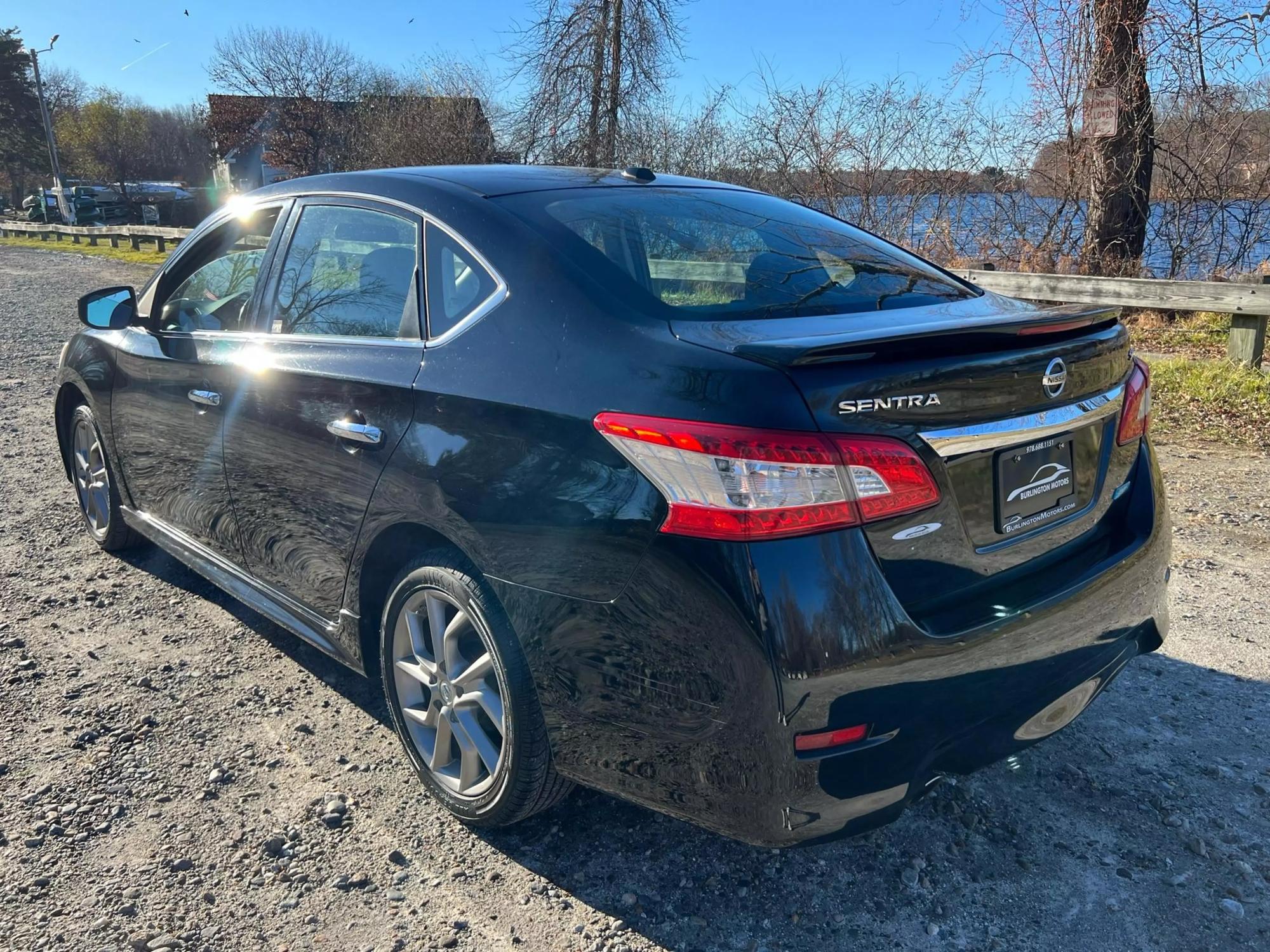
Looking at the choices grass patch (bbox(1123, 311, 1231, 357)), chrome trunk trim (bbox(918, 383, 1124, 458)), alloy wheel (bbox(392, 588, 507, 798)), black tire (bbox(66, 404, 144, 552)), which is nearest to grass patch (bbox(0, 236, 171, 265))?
black tire (bbox(66, 404, 144, 552))

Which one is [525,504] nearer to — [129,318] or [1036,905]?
[1036,905]

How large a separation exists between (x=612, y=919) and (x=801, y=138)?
39.4 feet

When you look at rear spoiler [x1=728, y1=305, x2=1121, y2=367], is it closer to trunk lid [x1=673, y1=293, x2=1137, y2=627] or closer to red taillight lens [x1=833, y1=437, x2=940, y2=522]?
trunk lid [x1=673, y1=293, x2=1137, y2=627]

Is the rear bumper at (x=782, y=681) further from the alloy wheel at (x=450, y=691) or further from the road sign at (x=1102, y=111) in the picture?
the road sign at (x=1102, y=111)

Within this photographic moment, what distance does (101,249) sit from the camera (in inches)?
1117

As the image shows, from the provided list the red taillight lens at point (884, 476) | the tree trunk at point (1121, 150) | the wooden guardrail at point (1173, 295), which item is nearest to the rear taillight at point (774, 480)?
the red taillight lens at point (884, 476)

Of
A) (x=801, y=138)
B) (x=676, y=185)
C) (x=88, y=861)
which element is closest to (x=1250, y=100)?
(x=801, y=138)

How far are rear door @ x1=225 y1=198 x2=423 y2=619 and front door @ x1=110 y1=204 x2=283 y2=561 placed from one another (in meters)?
0.15

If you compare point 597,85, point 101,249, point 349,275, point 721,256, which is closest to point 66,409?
point 349,275

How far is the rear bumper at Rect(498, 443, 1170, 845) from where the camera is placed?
6.12ft

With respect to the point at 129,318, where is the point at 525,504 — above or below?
below

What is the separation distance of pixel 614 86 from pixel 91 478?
13.5 m

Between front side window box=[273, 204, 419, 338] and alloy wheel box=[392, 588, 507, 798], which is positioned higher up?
front side window box=[273, 204, 419, 338]

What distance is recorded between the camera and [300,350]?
299 centimetres
